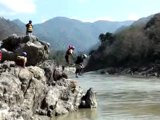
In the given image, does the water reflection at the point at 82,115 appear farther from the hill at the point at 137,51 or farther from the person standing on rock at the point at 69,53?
the hill at the point at 137,51

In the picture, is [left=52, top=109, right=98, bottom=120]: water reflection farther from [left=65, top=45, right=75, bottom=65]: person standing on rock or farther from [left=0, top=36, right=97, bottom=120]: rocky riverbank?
[left=65, top=45, right=75, bottom=65]: person standing on rock

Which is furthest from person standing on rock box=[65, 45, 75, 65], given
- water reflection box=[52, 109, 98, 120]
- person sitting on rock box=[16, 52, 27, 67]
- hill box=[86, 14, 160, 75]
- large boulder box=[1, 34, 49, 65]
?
hill box=[86, 14, 160, 75]

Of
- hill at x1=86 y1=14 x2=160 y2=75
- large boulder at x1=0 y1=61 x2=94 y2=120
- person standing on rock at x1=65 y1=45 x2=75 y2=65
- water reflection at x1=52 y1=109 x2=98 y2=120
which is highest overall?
hill at x1=86 y1=14 x2=160 y2=75

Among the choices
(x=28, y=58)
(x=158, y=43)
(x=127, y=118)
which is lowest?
(x=127, y=118)

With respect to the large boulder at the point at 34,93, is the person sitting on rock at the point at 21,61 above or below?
above

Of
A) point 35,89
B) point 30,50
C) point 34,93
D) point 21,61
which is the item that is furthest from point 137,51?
point 34,93

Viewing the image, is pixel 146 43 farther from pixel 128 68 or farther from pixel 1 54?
pixel 1 54

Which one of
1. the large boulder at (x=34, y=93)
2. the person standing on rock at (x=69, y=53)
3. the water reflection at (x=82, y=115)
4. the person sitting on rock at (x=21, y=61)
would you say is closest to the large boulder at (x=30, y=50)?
the large boulder at (x=34, y=93)

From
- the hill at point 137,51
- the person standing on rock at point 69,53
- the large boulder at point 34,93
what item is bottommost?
the large boulder at point 34,93

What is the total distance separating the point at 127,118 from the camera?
3831 centimetres

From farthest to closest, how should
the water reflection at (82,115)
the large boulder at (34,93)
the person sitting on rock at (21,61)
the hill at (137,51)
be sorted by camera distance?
1. the hill at (137,51)
2. the water reflection at (82,115)
3. the person sitting on rock at (21,61)
4. the large boulder at (34,93)

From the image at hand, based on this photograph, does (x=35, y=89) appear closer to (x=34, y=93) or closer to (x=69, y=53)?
(x=34, y=93)

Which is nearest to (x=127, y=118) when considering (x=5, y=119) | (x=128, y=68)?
(x=5, y=119)

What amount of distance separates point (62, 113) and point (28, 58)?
6146 mm
